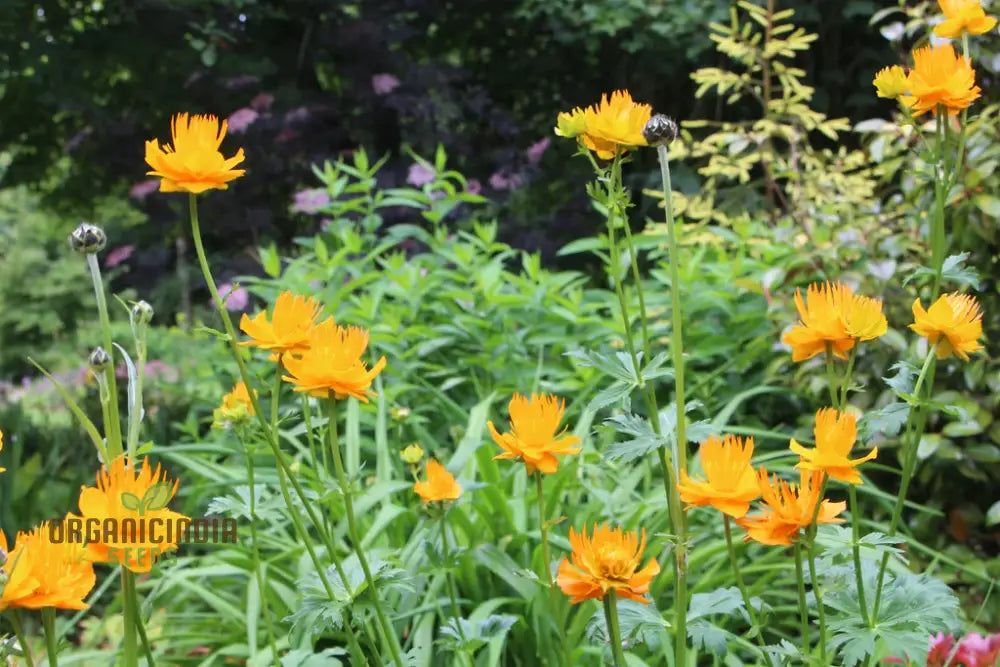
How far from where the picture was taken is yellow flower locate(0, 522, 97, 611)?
1.87 feet

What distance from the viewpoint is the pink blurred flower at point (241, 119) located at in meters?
3.91

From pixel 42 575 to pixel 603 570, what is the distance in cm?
38

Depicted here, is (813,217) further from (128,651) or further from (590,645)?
(128,651)

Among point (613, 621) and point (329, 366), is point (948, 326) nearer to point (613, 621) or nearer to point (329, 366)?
point (613, 621)

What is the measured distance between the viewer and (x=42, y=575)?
1.92 ft

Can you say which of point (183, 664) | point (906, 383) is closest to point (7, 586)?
point (906, 383)

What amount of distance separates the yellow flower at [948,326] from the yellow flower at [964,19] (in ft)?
0.98

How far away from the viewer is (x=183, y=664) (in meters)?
1.53

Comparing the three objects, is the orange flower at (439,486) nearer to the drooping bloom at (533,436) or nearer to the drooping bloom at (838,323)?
the drooping bloom at (533,436)

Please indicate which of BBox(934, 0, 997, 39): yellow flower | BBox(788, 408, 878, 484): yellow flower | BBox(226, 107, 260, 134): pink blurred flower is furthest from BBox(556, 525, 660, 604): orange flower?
BBox(226, 107, 260, 134): pink blurred flower

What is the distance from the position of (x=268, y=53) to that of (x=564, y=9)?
4.88ft

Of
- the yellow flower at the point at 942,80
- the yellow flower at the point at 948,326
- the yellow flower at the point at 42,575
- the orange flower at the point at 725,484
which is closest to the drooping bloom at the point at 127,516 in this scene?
the yellow flower at the point at 42,575

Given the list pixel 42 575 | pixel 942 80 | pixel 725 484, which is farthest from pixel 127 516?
pixel 942 80

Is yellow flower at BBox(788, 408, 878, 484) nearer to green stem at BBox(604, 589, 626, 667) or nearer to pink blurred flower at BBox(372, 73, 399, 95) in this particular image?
green stem at BBox(604, 589, 626, 667)
